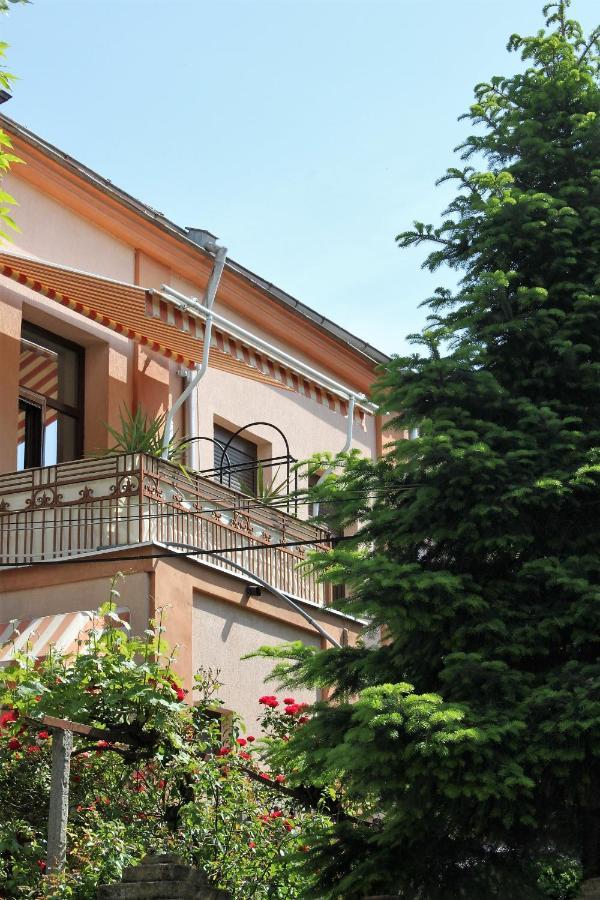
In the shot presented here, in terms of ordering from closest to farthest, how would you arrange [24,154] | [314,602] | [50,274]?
[50,274], [24,154], [314,602]

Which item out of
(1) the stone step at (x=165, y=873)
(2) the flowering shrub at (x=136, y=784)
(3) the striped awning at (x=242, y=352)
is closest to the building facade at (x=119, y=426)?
(3) the striped awning at (x=242, y=352)

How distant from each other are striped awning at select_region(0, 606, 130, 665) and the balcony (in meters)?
0.71

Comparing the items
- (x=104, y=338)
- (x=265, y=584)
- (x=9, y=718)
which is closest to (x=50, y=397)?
(x=104, y=338)

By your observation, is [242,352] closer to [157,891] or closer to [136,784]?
[136,784]

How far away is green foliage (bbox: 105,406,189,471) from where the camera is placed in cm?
1742

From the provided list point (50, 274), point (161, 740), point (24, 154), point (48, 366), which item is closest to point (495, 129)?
point (161, 740)

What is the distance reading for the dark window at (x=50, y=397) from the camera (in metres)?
19.1

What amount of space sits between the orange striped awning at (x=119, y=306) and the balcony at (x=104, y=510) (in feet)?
5.77

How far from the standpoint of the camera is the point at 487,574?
9.97 meters

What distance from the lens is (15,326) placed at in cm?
1800

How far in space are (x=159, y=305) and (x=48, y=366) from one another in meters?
3.28

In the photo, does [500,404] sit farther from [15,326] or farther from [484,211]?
[15,326]

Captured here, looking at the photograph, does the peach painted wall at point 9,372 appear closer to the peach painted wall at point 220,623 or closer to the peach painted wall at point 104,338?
the peach painted wall at point 104,338

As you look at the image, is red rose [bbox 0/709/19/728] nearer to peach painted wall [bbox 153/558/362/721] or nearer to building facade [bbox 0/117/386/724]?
building facade [bbox 0/117/386/724]
